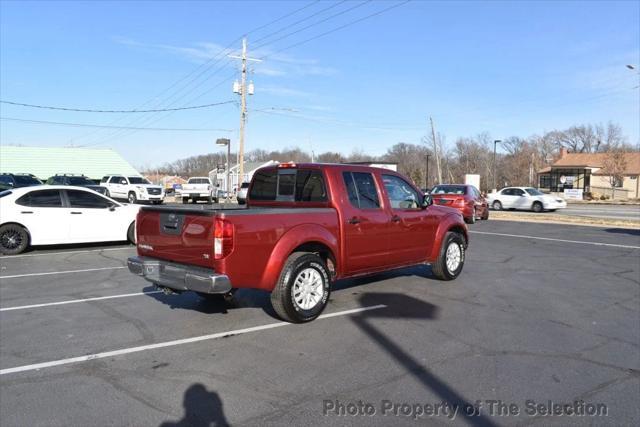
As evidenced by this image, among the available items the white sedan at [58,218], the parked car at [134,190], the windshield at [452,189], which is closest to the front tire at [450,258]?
the white sedan at [58,218]

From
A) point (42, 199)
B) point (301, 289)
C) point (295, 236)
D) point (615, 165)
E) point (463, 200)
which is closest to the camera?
point (295, 236)

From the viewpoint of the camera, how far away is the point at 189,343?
5.02 metres

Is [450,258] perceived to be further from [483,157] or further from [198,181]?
[483,157]

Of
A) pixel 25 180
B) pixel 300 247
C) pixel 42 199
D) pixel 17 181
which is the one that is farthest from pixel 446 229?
pixel 25 180

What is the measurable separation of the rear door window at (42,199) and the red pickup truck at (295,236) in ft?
22.1

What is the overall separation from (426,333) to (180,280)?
2.75 m

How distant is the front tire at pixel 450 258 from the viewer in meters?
8.02

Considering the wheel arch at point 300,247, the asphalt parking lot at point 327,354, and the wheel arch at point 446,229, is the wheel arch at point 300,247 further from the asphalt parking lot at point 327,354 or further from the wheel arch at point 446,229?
the wheel arch at point 446,229

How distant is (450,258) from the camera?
826 cm

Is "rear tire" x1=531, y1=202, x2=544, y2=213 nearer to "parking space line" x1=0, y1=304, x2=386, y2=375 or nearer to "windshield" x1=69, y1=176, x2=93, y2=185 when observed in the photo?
"windshield" x1=69, y1=176, x2=93, y2=185

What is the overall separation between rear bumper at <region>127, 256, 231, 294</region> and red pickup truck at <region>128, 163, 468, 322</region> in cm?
1

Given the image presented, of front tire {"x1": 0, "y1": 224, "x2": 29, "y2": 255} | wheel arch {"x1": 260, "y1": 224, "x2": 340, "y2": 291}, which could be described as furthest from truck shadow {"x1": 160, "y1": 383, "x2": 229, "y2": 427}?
front tire {"x1": 0, "y1": 224, "x2": 29, "y2": 255}

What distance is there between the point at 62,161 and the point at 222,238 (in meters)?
59.4

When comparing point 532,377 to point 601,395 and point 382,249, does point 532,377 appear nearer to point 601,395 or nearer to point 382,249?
point 601,395
